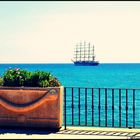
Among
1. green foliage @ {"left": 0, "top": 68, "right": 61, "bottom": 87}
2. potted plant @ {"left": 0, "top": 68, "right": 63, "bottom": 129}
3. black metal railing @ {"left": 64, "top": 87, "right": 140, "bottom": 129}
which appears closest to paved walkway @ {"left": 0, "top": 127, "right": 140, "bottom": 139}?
potted plant @ {"left": 0, "top": 68, "right": 63, "bottom": 129}

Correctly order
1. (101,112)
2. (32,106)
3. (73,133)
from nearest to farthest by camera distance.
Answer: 1. (73,133)
2. (32,106)
3. (101,112)

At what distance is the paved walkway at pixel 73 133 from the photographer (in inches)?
357

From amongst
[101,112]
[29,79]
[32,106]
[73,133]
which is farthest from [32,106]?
[101,112]

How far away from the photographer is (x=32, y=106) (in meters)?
9.65

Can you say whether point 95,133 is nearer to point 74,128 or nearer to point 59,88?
point 74,128

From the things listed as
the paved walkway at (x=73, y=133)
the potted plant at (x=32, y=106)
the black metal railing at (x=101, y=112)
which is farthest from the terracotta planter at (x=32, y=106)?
the black metal railing at (x=101, y=112)

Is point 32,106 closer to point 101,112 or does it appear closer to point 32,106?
point 32,106

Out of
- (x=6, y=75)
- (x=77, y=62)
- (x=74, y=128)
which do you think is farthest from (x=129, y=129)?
(x=77, y=62)

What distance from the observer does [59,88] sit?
968 centimetres

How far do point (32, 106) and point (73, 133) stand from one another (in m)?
1.18

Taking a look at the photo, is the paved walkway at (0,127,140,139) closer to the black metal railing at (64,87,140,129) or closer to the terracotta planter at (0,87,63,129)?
the terracotta planter at (0,87,63,129)

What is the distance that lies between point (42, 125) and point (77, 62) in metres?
180

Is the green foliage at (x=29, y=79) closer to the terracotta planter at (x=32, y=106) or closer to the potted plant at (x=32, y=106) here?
Answer: the potted plant at (x=32, y=106)

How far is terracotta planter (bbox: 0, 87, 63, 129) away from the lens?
31.7ft
